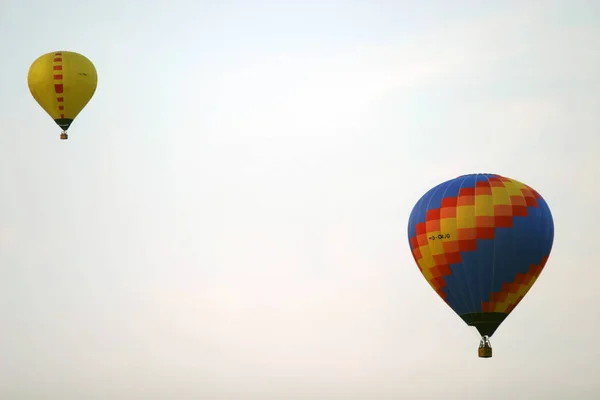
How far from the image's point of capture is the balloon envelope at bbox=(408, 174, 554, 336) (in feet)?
219

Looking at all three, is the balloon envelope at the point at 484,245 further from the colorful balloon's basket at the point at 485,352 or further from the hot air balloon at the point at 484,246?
the colorful balloon's basket at the point at 485,352

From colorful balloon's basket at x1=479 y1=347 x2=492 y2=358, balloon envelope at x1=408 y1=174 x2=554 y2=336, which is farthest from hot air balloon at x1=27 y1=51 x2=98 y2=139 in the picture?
colorful balloon's basket at x1=479 y1=347 x2=492 y2=358

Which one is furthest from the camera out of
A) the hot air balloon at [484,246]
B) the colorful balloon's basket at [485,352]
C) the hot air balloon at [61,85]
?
the hot air balloon at [61,85]

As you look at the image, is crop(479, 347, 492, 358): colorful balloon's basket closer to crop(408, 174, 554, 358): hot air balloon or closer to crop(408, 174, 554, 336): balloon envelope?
crop(408, 174, 554, 358): hot air balloon

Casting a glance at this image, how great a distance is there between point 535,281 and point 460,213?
14.5ft

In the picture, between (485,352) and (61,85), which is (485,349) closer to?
(485,352)

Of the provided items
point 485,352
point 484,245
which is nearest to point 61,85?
point 484,245

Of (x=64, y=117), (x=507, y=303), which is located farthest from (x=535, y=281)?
(x=64, y=117)

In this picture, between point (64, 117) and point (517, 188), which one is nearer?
point (517, 188)

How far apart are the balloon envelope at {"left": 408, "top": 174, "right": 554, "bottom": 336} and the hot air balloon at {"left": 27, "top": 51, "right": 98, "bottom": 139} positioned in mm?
21057

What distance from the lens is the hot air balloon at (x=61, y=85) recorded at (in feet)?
261

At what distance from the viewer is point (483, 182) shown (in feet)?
223

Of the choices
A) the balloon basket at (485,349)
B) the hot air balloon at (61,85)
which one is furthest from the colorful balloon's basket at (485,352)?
the hot air balloon at (61,85)

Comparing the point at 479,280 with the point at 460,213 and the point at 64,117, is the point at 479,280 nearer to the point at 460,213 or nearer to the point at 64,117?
the point at 460,213
